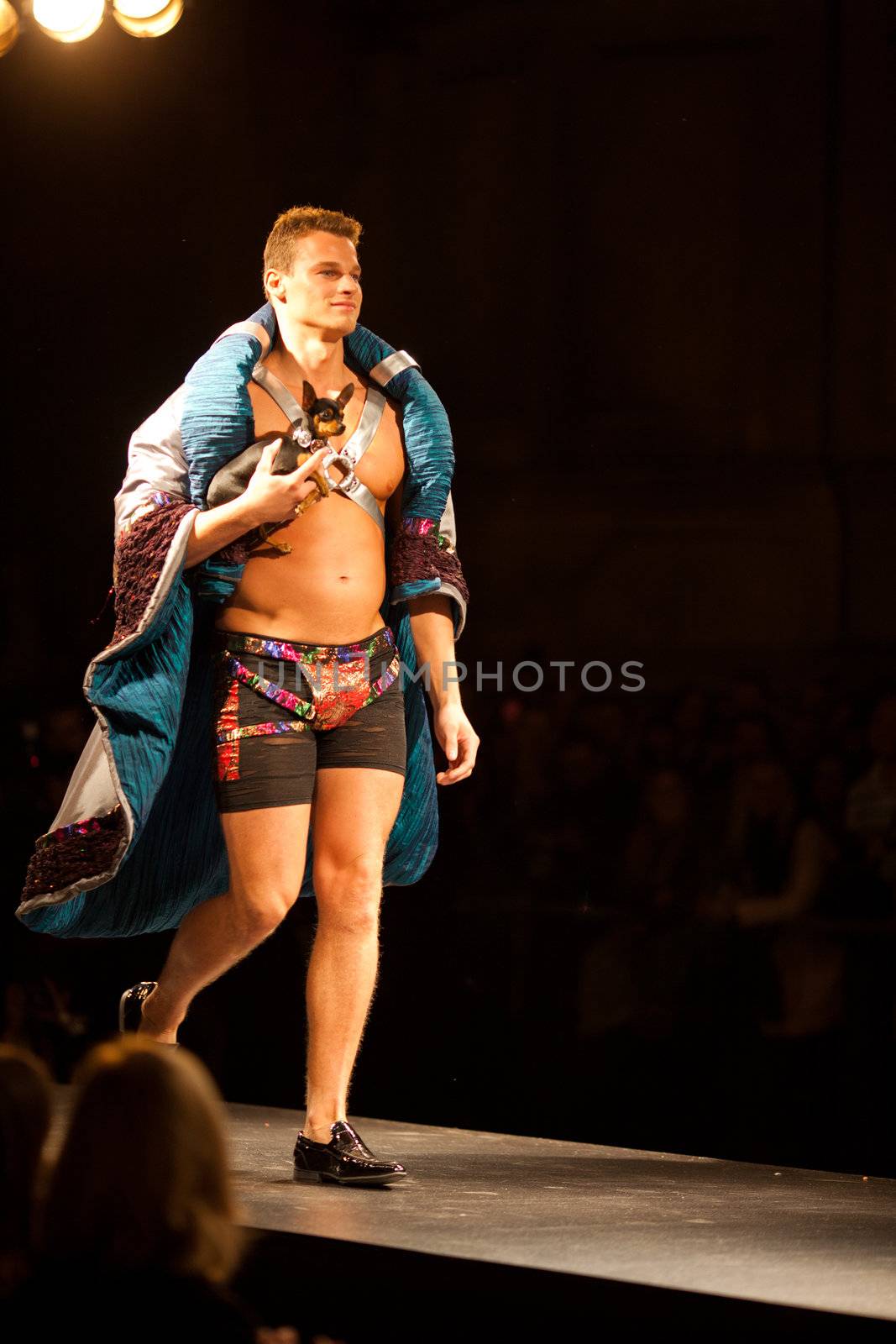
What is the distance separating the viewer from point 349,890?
10.00 ft

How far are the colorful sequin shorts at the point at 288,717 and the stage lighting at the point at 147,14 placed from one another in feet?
7.03

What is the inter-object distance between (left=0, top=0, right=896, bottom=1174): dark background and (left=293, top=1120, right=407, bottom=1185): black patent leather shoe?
1.45 metres

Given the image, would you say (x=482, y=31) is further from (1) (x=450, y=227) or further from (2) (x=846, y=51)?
(2) (x=846, y=51)

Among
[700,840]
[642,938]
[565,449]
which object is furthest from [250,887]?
[565,449]

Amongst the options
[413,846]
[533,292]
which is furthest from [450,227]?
[413,846]

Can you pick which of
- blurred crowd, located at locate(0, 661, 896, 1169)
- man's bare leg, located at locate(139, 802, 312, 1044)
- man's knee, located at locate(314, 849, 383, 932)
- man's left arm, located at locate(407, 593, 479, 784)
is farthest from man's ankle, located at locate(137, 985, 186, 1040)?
blurred crowd, located at locate(0, 661, 896, 1169)

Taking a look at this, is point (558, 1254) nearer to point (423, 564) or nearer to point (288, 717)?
point (288, 717)

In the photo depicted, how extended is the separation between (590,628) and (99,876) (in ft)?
6.75

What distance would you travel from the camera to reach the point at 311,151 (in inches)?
195

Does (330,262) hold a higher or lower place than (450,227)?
lower

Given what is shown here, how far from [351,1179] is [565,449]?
8.56 ft

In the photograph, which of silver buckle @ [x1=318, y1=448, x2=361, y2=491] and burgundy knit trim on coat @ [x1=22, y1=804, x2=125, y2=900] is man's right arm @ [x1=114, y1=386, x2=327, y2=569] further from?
burgundy knit trim on coat @ [x1=22, y1=804, x2=125, y2=900]

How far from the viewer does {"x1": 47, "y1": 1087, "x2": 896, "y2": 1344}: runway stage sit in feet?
7.28

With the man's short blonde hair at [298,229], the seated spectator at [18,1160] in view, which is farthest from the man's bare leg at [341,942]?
the seated spectator at [18,1160]
